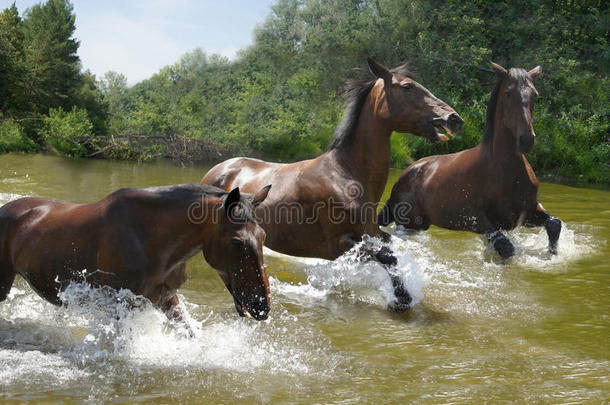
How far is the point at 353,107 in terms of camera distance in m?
5.12

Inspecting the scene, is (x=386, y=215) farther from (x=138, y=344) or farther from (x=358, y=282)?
(x=138, y=344)

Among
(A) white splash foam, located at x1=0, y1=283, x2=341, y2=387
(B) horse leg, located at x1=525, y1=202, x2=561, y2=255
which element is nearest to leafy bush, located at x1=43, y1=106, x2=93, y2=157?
(B) horse leg, located at x1=525, y1=202, x2=561, y2=255

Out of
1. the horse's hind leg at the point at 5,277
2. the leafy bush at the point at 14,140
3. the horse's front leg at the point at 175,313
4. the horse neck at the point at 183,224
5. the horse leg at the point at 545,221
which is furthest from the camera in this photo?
the leafy bush at the point at 14,140

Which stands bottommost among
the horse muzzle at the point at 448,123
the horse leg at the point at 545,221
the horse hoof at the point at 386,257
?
the horse hoof at the point at 386,257

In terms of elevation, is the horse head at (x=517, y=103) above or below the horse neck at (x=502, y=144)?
above

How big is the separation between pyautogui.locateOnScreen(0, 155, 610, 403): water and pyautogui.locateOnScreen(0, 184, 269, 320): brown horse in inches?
5.7

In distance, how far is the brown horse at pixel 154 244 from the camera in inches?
127

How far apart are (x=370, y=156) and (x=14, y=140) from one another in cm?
1808

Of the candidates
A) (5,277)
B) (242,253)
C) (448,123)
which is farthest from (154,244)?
(448,123)

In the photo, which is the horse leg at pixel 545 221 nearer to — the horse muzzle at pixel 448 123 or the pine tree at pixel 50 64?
the horse muzzle at pixel 448 123

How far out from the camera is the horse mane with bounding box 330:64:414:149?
5.10 m

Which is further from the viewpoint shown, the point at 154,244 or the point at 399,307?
the point at 399,307

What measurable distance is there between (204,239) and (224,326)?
105 cm

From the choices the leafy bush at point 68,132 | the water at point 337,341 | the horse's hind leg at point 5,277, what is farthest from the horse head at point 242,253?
the leafy bush at point 68,132
